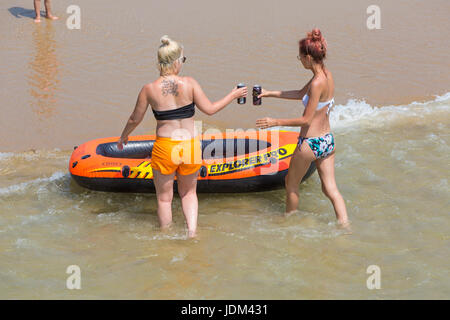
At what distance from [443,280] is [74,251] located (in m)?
3.11

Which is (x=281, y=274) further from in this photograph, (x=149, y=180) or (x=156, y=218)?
(x=149, y=180)

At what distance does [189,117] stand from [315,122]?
1.06 m

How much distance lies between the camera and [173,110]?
176 inches

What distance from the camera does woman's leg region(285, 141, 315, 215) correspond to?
4.71m

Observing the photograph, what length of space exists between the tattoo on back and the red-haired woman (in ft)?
2.31

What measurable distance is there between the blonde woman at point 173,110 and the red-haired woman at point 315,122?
1.79ft

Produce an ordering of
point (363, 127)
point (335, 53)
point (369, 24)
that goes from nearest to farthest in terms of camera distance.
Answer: point (363, 127) < point (335, 53) < point (369, 24)

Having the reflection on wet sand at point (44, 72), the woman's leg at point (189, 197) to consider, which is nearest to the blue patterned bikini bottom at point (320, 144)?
the woman's leg at point (189, 197)

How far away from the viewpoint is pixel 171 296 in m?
4.23

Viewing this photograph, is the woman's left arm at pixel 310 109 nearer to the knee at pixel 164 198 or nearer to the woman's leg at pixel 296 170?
the woman's leg at pixel 296 170

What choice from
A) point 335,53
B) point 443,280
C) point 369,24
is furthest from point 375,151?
point 369,24

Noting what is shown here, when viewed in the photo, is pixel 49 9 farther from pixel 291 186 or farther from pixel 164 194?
pixel 291 186

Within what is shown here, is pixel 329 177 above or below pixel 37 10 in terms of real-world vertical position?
below

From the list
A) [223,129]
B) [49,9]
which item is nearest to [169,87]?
[223,129]
